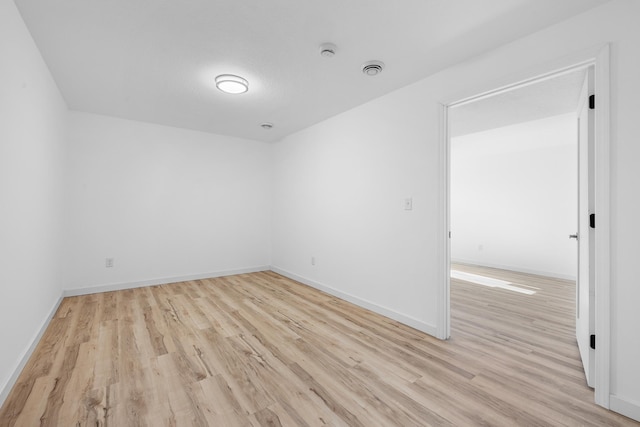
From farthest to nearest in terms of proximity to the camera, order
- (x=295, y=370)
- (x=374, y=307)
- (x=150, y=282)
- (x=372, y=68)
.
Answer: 1. (x=150, y=282)
2. (x=374, y=307)
3. (x=372, y=68)
4. (x=295, y=370)

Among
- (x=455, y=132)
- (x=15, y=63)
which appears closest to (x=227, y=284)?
(x=15, y=63)

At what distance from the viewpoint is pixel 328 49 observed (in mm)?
2229

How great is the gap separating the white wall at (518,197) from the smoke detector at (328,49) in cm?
357

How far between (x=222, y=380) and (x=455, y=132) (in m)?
4.79

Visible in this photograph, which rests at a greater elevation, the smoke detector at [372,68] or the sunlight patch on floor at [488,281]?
the smoke detector at [372,68]

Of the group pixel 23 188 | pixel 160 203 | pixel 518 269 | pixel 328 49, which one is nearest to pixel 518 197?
pixel 518 269

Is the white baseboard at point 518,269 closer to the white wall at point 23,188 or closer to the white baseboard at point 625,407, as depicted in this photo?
the white baseboard at point 625,407

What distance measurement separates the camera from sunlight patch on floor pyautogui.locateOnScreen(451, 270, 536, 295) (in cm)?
421

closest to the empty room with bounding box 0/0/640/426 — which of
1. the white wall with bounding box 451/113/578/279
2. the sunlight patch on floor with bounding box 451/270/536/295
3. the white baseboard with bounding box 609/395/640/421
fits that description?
the white baseboard with bounding box 609/395/640/421

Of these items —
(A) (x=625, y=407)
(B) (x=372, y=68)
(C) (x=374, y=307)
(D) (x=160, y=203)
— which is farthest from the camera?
(D) (x=160, y=203)

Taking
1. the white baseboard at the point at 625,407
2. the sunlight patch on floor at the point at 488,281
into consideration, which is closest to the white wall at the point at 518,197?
the sunlight patch on floor at the point at 488,281

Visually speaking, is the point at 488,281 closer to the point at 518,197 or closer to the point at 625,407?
the point at 518,197

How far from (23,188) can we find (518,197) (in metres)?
7.03

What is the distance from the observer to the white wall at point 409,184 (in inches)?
63.2
